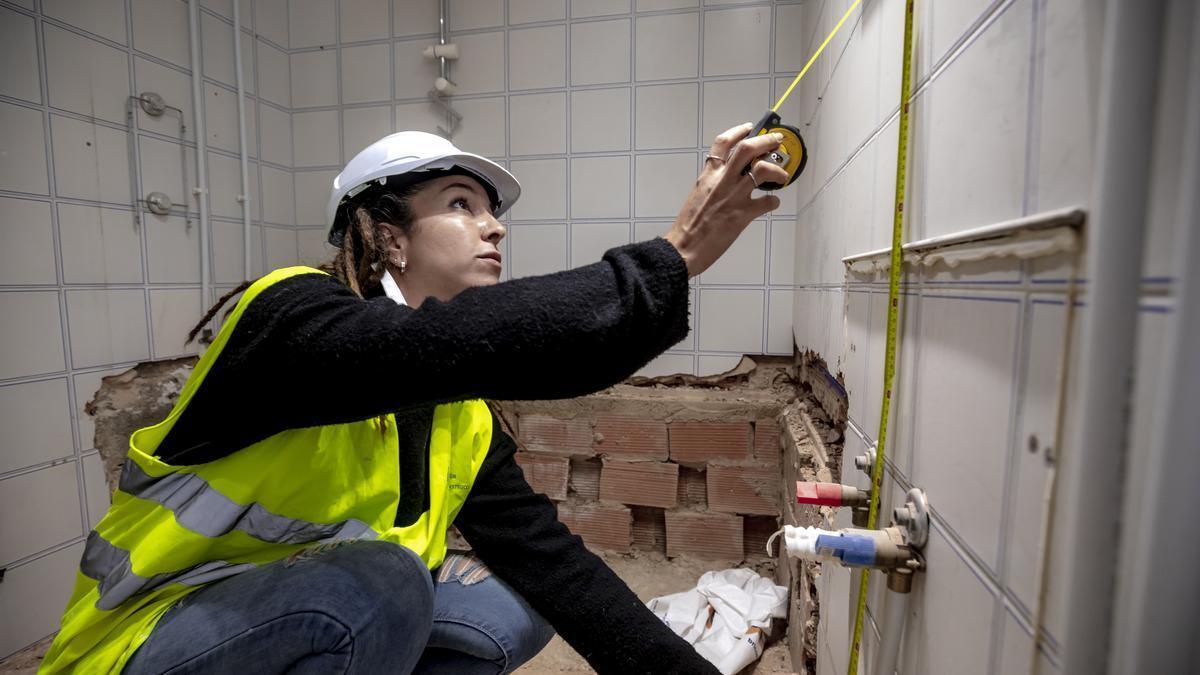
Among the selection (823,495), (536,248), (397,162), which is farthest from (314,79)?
(823,495)

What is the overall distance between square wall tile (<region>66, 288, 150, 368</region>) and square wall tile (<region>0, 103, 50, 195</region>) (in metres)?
0.29

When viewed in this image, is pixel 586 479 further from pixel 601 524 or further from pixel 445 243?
pixel 445 243

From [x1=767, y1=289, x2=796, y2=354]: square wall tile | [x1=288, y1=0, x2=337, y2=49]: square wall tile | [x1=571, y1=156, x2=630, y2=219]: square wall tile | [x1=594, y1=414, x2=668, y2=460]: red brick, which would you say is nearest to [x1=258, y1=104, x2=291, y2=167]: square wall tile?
[x1=288, y1=0, x2=337, y2=49]: square wall tile

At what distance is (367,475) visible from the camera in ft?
3.00

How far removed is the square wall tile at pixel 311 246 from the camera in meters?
2.23

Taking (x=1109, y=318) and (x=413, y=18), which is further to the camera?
(x=413, y=18)

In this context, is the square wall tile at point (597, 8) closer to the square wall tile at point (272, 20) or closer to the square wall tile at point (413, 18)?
the square wall tile at point (413, 18)

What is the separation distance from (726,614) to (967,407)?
1318mm

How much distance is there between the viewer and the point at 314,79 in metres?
2.18

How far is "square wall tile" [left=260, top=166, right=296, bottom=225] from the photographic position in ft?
6.97

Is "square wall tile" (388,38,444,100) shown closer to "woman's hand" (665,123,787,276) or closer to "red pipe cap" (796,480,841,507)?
"woman's hand" (665,123,787,276)

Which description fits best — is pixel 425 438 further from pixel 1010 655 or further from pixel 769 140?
pixel 1010 655

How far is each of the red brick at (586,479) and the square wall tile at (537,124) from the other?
1157mm

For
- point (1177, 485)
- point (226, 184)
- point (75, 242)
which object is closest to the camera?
point (1177, 485)
